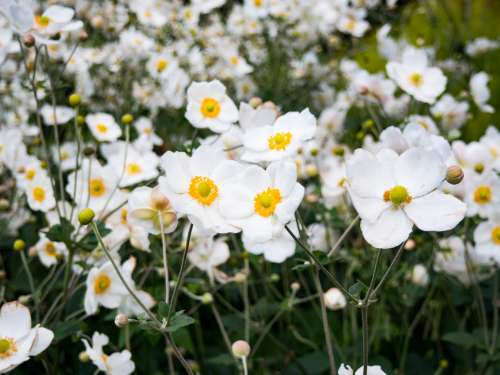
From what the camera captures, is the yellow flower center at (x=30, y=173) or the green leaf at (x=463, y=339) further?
the yellow flower center at (x=30, y=173)

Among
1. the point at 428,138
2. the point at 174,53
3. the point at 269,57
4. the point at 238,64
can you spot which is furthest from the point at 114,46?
the point at 428,138

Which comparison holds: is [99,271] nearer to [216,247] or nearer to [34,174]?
[216,247]

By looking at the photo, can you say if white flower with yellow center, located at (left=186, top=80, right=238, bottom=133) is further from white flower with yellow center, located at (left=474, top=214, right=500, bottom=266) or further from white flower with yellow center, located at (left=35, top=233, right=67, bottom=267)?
white flower with yellow center, located at (left=474, top=214, right=500, bottom=266)

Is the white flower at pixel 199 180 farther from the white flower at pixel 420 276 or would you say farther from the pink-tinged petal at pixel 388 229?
the white flower at pixel 420 276

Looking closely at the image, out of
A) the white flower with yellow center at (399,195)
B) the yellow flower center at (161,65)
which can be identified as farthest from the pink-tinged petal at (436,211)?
the yellow flower center at (161,65)

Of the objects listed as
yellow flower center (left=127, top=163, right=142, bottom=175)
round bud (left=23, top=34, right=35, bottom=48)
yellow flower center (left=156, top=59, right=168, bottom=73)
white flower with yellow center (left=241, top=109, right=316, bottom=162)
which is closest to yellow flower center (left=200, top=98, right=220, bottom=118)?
white flower with yellow center (left=241, top=109, right=316, bottom=162)

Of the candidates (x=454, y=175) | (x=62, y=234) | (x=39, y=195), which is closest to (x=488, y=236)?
(x=454, y=175)
